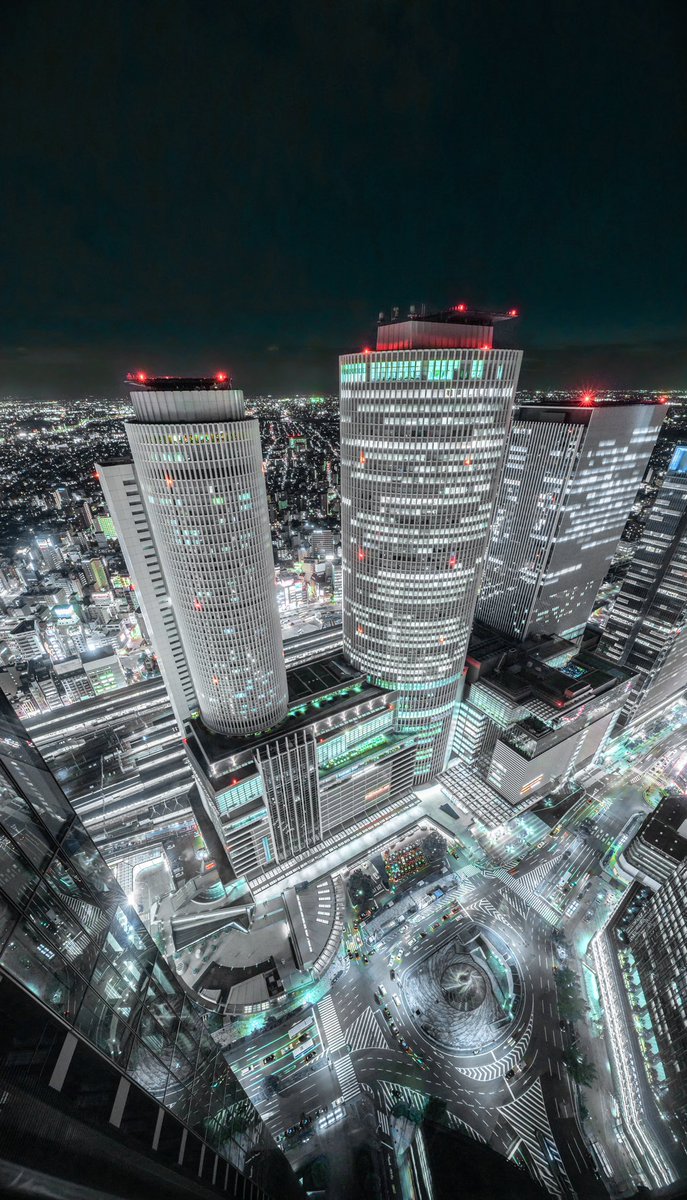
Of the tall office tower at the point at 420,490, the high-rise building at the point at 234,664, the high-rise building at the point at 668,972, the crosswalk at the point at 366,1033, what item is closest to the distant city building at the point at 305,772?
the high-rise building at the point at 234,664

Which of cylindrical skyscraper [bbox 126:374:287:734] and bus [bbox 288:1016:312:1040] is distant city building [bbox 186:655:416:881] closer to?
cylindrical skyscraper [bbox 126:374:287:734]

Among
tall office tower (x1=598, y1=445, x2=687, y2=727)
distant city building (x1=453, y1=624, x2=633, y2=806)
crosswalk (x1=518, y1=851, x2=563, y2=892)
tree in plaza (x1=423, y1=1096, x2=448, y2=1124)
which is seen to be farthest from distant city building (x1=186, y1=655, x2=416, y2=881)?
tall office tower (x1=598, y1=445, x2=687, y2=727)

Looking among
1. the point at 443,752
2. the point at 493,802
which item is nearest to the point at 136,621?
the point at 443,752

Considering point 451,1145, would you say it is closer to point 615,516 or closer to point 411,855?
point 411,855

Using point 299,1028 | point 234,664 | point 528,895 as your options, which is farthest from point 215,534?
point 528,895

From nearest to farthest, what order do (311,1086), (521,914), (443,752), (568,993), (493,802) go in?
(311,1086), (568,993), (521,914), (493,802), (443,752)

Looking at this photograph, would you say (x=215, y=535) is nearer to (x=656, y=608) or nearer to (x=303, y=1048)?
(x=303, y=1048)
